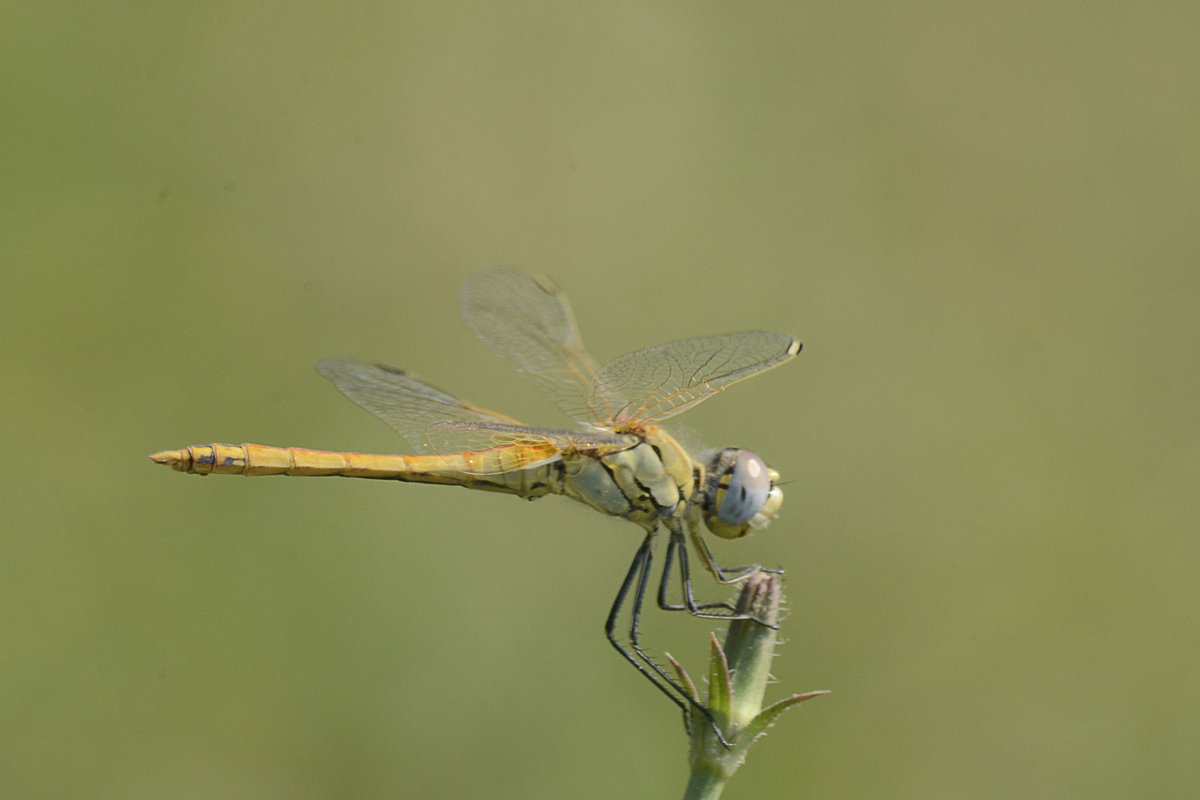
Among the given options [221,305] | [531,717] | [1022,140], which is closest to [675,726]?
[531,717]

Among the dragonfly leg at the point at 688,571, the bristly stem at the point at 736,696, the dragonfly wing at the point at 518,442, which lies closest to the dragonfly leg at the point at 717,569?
the dragonfly leg at the point at 688,571

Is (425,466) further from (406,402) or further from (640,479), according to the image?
(640,479)

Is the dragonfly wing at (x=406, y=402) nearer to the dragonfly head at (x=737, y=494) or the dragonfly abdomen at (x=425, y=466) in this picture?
Answer: the dragonfly abdomen at (x=425, y=466)

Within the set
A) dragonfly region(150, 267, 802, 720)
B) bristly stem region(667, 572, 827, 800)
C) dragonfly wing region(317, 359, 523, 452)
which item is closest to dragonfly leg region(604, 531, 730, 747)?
dragonfly region(150, 267, 802, 720)

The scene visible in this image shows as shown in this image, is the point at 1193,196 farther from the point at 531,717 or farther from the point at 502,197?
the point at 531,717

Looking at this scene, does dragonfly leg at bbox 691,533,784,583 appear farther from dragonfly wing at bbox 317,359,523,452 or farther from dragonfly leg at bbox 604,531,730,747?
dragonfly wing at bbox 317,359,523,452

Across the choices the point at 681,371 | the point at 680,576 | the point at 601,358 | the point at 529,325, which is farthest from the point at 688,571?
the point at 601,358
